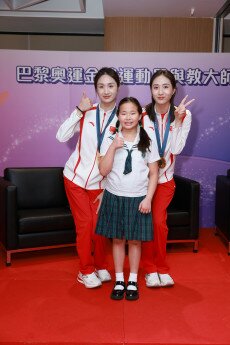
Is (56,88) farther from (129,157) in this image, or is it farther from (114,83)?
(129,157)

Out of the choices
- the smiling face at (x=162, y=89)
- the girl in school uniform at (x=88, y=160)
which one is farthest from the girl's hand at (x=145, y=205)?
the smiling face at (x=162, y=89)

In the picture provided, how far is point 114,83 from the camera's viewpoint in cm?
289

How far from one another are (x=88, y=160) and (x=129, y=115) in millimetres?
490

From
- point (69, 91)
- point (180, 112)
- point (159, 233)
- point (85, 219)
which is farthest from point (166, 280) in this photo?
point (69, 91)

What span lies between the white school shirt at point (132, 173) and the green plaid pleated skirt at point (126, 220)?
0.05 metres

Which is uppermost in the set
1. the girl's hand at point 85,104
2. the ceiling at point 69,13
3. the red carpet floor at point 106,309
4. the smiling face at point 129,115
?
the ceiling at point 69,13

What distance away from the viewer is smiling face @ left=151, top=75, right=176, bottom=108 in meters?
2.89

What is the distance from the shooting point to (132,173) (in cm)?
271

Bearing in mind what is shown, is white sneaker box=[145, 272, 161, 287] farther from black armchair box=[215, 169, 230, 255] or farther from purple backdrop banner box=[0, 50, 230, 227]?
purple backdrop banner box=[0, 50, 230, 227]

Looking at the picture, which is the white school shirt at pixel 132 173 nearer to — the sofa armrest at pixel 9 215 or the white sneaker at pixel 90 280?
the white sneaker at pixel 90 280

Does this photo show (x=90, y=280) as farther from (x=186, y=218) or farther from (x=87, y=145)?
(x=186, y=218)

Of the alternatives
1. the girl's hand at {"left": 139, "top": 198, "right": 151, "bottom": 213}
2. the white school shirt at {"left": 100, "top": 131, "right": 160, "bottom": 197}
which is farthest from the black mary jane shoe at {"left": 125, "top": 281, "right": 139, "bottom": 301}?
the white school shirt at {"left": 100, "top": 131, "right": 160, "bottom": 197}

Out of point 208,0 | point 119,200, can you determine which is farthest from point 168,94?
point 208,0

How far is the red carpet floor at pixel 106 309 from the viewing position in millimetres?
2305
